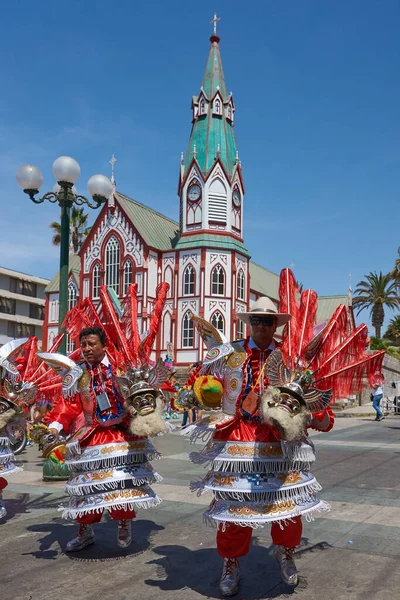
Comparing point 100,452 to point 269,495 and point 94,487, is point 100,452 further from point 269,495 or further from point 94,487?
point 269,495

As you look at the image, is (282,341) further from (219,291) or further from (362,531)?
(219,291)

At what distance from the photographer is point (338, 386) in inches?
161

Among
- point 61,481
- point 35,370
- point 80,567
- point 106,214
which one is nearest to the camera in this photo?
point 80,567

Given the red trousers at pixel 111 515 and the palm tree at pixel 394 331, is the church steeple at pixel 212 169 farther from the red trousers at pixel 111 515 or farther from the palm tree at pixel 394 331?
the red trousers at pixel 111 515

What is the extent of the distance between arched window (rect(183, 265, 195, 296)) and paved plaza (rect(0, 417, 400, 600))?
1015 inches

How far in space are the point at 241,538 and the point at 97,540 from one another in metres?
1.95

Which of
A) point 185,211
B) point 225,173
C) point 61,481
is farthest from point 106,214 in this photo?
point 61,481

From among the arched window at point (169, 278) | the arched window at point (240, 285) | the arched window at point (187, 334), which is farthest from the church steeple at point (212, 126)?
the arched window at point (187, 334)

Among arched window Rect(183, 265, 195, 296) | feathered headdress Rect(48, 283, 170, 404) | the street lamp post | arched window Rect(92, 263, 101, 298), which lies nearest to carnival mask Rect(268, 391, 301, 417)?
feathered headdress Rect(48, 283, 170, 404)

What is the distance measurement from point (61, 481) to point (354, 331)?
241 inches

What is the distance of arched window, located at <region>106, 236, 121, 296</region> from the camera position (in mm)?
35062

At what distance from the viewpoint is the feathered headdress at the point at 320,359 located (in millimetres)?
3816

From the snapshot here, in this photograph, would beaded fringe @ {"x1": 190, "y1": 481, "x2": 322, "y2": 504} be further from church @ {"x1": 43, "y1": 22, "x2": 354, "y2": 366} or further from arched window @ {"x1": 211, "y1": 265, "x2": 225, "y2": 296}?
arched window @ {"x1": 211, "y1": 265, "x2": 225, "y2": 296}


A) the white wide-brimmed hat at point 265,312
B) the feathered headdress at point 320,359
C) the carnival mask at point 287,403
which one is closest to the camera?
the carnival mask at point 287,403
